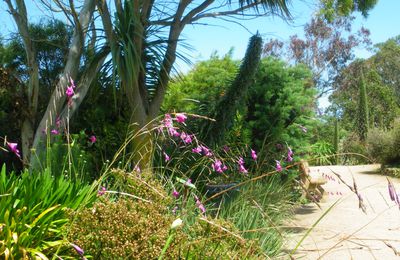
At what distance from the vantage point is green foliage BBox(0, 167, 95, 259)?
9.70 ft

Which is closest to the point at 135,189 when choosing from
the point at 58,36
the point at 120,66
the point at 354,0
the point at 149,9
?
the point at 120,66

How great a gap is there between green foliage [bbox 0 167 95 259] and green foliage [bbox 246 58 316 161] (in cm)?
630

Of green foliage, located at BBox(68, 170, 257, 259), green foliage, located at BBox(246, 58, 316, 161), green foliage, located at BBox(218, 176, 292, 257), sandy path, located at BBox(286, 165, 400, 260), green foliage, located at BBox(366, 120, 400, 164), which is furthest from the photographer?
green foliage, located at BBox(366, 120, 400, 164)

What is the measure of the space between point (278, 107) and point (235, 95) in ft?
6.72

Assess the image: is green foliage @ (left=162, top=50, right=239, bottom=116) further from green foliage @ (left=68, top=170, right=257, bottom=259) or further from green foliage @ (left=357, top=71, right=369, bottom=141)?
green foliage @ (left=357, top=71, right=369, bottom=141)

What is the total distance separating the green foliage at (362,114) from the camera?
26.0m

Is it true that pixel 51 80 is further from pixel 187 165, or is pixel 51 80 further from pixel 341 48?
pixel 341 48

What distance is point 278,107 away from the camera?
9.76 metres

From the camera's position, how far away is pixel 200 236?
3141 mm

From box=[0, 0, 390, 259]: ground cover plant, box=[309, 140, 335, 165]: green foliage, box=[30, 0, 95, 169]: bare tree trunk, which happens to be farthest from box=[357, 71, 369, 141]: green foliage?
box=[30, 0, 95, 169]: bare tree trunk

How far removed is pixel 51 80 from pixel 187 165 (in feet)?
12.0

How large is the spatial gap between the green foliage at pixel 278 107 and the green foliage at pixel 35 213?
20.7 feet

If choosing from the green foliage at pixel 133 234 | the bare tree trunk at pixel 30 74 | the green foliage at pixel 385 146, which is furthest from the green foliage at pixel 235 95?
the green foliage at pixel 385 146

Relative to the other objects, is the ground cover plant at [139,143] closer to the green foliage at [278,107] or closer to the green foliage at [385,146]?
the green foliage at [278,107]
